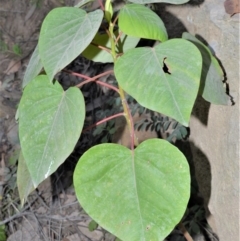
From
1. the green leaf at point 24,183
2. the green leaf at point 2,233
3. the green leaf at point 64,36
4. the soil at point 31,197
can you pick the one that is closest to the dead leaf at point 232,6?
the green leaf at point 64,36

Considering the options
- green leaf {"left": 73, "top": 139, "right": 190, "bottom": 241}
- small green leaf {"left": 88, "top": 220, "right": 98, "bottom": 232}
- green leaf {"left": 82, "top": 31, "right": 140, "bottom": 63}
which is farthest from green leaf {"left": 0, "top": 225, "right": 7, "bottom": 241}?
green leaf {"left": 73, "top": 139, "right": 190, "bottom": 241}

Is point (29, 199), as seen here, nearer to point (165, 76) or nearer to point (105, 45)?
point (105, 45)

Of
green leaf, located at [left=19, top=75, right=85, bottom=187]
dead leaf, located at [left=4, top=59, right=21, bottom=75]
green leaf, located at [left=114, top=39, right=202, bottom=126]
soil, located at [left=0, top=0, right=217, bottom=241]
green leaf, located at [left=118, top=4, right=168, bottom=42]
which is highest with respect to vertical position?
green leaf, located at [left=118, top=4, right=168, bottom=42]

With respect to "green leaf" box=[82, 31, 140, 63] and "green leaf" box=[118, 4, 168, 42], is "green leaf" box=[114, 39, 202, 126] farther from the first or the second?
"green leaf" box=[82, 31, 140, 63]

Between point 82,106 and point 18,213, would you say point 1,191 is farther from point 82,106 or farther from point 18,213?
point 82,106

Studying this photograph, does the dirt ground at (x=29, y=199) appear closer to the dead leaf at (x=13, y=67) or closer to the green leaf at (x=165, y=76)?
the dead leaf at (x=13, y=67)

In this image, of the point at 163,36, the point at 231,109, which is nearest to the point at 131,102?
the point at 231,109

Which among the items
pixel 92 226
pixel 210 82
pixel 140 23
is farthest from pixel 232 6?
pixel 92 226
